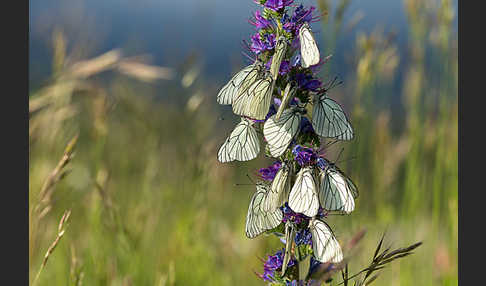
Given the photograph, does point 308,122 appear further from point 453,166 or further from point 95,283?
point 453,166

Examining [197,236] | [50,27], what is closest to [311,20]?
[197,236]

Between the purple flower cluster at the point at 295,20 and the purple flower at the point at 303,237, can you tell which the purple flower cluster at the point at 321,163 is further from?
the purple flower cluster at the point at 295,20

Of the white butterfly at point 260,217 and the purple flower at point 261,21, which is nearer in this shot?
the white butterfly at point 260,217

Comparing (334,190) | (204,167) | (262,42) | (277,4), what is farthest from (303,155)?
(204,167)

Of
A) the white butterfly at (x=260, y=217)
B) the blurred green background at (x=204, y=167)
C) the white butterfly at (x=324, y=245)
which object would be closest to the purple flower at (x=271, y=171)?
the white butterfly at (x=260, y=217)

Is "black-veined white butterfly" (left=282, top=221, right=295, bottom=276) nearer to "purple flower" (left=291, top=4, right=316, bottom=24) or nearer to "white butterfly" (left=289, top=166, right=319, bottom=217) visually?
"white butterfly" (left=289, top=166, right=319, bottom=217)

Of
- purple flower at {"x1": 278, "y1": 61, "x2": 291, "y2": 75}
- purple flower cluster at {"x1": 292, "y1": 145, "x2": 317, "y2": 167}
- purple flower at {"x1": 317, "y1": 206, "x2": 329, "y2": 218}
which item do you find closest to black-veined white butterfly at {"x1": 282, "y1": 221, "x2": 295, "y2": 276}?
purple flower at {"x1": 317, "y1": 206, "x2": 329, "y2": 218}

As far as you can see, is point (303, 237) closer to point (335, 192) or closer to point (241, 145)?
point (335, 192)
